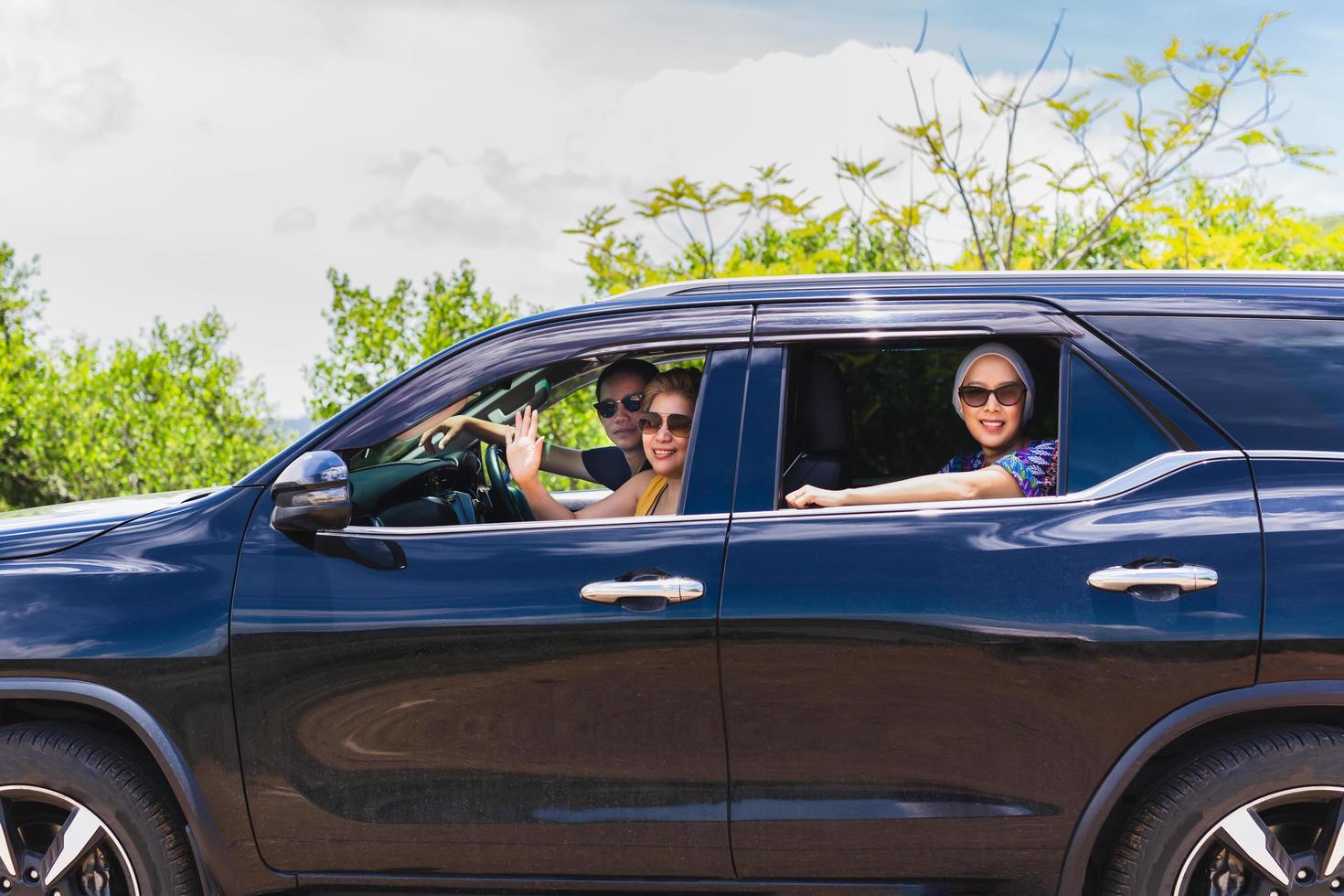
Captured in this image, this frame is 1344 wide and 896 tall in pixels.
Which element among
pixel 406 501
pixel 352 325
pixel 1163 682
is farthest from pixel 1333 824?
pixel 352 325

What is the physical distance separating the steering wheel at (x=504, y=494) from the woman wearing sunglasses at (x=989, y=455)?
1.03m

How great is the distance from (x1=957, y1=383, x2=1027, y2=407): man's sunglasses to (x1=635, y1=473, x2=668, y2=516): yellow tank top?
82cm

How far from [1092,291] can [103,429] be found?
8.15 m

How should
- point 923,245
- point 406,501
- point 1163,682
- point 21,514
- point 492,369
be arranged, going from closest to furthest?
point 1163,682
point 492,369
point 406,501
point 21,514
point 923,245

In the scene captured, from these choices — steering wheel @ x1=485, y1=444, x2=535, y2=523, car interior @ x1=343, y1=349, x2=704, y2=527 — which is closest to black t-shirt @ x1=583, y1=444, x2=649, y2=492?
car interior @ x1=343, y1=349, x2=704, y2=527

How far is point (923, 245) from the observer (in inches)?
312

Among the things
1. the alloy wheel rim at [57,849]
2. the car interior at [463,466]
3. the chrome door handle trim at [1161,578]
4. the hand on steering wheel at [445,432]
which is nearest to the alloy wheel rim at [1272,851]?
the chrome door handle trim at [1161,578]

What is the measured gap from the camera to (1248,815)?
2639 mm

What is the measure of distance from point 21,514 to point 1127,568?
304 centimetres

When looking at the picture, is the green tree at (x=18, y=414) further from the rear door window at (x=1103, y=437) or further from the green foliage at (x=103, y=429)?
the rear door window at (x=1103, y=437)

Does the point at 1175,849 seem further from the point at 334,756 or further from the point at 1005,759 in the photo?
the point at 334,756

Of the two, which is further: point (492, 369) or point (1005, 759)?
point (492, 369)

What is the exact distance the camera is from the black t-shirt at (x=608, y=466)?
13.9 feet

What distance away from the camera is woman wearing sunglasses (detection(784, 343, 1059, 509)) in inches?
111
